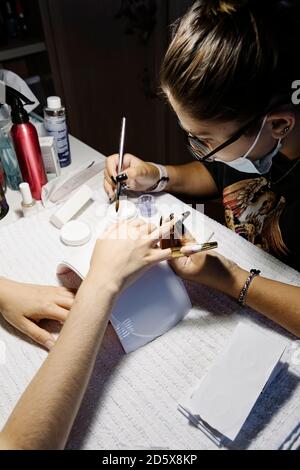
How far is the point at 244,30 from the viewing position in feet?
1.81

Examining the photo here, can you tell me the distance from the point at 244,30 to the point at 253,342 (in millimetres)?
496

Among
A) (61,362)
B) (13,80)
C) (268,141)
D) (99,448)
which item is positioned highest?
(13,80)

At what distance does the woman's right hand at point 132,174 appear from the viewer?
934mm

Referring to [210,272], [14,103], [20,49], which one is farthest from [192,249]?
[20,49]

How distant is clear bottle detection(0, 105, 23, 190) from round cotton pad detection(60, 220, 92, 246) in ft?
0.93

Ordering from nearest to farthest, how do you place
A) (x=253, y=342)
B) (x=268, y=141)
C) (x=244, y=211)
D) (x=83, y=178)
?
(x=253, y=342) < (x=268, y=141) < (x=244, y=211) < (x=83, y=178)

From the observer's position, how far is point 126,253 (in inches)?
24.4

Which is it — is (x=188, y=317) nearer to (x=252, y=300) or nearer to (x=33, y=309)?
(x=252, y=300)

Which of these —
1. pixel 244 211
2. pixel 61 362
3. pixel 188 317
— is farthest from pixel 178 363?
pixel 244 211

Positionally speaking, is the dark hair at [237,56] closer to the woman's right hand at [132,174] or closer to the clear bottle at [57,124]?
the woman's right hand at [132,174]

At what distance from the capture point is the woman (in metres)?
0.55

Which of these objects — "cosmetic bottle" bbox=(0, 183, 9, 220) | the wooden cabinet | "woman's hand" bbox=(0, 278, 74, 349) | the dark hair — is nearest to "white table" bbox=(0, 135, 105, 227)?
"cosmetic bottle" bbox=(0, 183, 9, 220)

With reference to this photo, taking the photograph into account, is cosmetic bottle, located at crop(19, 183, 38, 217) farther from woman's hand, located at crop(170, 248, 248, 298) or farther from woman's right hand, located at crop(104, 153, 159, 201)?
woman's hand, located at crop(170, 248, 248, 298)

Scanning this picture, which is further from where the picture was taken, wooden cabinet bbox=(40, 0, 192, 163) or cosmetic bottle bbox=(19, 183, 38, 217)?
wooden cabinet bbox=(40, 0, 192, 163)
